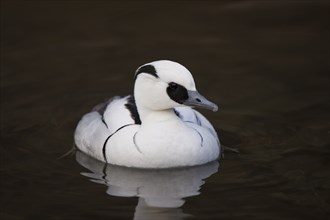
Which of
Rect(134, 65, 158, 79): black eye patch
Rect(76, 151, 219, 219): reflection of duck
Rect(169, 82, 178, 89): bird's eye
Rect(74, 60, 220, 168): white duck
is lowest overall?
Rect(76, 151, 219, 219): reflection of duck

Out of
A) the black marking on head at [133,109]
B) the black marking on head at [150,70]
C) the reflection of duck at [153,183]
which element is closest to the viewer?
the reflection of duck at [153,183]

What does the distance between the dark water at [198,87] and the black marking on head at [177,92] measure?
0.80 meters

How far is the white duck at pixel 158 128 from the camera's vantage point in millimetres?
8836

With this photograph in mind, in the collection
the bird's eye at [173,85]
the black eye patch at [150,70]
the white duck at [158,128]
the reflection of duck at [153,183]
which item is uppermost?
the black eye patch at [150,70]

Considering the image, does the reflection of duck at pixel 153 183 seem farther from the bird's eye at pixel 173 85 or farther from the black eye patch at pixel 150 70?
the black eye patch at pixel 150 70

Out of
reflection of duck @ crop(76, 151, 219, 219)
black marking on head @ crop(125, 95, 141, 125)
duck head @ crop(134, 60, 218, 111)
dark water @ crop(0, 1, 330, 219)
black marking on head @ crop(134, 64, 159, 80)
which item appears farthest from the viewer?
black marking on head @ crop(125, 95, 141, 125)

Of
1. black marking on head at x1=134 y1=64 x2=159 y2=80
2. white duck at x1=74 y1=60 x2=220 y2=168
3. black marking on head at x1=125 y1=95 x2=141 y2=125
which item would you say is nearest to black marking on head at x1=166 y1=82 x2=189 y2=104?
white duck at x1=74 y1=60 x2=220 y2=168

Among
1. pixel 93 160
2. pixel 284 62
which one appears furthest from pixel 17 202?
pixel 284 62

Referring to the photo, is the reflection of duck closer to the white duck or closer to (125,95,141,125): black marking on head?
the white duck

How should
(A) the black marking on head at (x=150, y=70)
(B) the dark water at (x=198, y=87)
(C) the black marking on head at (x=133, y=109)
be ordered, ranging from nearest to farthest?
1. (B) the dark water at (x=198, y=87)
2. (A) the black marking on head at (x=150, y=70)
3. (C) the black marking on head at (x=133, y=109)

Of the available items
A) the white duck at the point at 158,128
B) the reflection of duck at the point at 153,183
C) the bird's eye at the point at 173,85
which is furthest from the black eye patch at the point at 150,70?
the reflection of duck at the point at 153,183

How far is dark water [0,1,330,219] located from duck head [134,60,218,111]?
720mm

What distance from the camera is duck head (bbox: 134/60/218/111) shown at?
8.76m

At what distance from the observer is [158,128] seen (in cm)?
918
